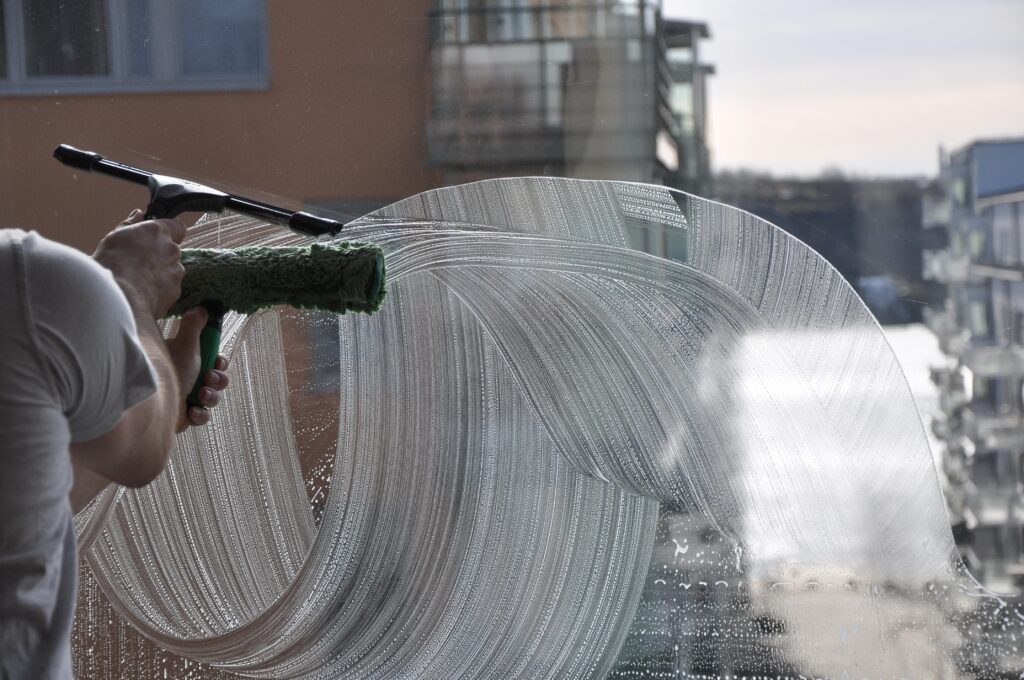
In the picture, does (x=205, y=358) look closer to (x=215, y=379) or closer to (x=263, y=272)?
(x=215, y=379)

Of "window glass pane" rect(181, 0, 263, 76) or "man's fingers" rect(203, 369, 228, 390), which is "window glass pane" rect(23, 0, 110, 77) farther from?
"man's fingers" rect(203, 369, 228, 390)

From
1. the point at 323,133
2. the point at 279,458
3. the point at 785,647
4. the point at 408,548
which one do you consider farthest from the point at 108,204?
the point at 785,647

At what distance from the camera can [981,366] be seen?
1309mm

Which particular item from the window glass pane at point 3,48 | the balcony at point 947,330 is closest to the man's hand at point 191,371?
the window glass pane at point 3,48

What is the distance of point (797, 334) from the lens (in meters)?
1.35

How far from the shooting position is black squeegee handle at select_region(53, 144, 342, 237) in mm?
1155

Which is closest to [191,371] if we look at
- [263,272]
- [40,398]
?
[263,272]

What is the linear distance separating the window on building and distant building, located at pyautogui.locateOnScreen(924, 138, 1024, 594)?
0.97 m

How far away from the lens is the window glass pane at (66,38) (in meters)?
1.43

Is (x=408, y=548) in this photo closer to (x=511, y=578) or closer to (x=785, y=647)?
(x=511, y=578)

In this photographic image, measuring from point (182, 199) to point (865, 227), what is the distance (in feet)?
2.85

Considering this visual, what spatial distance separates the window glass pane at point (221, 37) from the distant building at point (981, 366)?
953mm

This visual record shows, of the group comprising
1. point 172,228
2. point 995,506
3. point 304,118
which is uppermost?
point 304,118

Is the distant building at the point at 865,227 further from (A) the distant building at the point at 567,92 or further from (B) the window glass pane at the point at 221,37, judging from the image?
(B) the window glass pane at the point at 221,37
